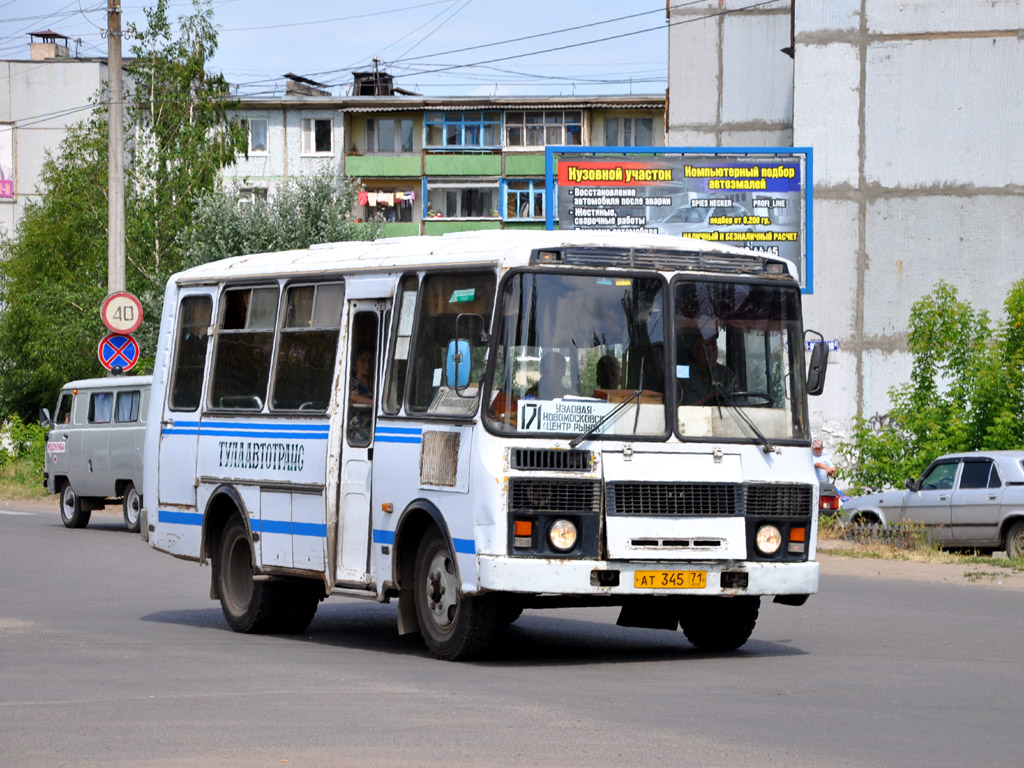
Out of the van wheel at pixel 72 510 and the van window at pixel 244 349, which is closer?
the van window at pixel 244 349

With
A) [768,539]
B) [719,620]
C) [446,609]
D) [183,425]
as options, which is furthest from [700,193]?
[446,609]

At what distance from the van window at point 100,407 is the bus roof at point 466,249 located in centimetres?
1534

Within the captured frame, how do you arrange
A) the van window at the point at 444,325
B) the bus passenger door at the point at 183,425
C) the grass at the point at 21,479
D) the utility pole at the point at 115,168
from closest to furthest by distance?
the van window at the point at 444,325, the bus passenger door at the point at 183,425, the utility pole at the point at 115,168, the grass at the point at 21,479

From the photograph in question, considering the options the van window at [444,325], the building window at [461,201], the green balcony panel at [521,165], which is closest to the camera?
the van window at [444,325]

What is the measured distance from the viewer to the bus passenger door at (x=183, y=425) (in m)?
14.3

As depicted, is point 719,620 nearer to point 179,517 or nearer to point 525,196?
point 179,517

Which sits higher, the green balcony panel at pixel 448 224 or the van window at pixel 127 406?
the green balcony panel at pixel 448 224

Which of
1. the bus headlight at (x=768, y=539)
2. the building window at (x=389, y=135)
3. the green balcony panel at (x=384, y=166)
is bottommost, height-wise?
the bus headlight at (x=768, y=539)

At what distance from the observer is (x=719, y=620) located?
39.9ft

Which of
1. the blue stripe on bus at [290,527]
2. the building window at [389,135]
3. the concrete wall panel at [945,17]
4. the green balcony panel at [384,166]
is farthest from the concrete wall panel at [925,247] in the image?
the building window at [389,135]

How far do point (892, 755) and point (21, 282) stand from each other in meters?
59.2

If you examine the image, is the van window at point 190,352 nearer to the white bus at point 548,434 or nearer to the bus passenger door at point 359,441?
the white bus at point 548,434

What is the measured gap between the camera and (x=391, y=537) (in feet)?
38.3

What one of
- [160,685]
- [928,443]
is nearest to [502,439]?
[160,685]
